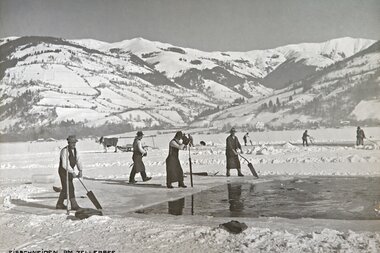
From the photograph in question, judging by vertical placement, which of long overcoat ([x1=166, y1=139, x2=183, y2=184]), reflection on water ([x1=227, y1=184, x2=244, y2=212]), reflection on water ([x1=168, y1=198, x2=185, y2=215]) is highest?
long overcoat ([x1=166, y1=139, x2=183, y2=184])

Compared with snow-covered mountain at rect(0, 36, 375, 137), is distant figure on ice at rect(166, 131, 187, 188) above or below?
below

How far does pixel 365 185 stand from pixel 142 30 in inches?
Answer: 248

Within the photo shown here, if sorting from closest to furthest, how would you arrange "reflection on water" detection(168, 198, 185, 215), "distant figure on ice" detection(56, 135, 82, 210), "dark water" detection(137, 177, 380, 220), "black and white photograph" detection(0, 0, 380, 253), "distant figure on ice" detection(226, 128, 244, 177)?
"black and white photograph" detection(0, 0, 380, 253), "dark water" detection(137, 177, 380, 220), "reflection on water" detection(168, 198, 185, 215), "distant figure on ice" detection(56, 135, 82, 210), "distant figure on ice" detection(226, 128, 244, 177)

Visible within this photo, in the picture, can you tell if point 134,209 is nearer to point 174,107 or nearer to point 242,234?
point 242,234

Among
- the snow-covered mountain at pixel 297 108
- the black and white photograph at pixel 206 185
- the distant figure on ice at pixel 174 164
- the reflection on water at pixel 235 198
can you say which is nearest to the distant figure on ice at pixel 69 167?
the black and white photograph at pixel 206 185

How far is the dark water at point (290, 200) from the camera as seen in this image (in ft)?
21.4

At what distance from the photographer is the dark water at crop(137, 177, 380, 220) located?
6516mm

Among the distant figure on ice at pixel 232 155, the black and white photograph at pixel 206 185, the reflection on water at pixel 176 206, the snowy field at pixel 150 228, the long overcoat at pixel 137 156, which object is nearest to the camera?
the snowy field at pixel 150 228

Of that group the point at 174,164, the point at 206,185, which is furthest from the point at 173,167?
the point at 206,185

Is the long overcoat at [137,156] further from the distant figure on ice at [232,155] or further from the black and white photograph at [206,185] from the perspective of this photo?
the distant figure on ice at [232,155]

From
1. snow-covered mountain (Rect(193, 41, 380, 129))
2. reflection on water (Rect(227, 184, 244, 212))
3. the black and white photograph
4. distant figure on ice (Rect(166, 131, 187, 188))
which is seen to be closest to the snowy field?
the black and white photograph

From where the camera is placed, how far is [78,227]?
5.85m

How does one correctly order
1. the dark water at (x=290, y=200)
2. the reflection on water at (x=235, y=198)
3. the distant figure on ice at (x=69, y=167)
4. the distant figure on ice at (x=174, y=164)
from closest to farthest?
the dark water at (x=290, y=200), the reflection on water at (x=235, y=198), the distant figure on ice at (x=69, y=167), the distant figure on ice at (x=174, y=164)

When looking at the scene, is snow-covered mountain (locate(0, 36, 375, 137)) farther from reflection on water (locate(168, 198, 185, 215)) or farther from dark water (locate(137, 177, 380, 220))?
reflection on water (locate(168, 198, 185, 215))
